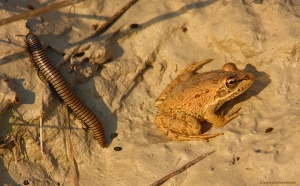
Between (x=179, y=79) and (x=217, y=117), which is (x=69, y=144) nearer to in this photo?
(x=179, y=79)

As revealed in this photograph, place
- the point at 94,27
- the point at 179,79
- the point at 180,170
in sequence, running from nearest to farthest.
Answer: the point at 180,170, the point at 179,79, the point at 94,27

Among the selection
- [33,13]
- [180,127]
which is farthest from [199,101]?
[33,13]

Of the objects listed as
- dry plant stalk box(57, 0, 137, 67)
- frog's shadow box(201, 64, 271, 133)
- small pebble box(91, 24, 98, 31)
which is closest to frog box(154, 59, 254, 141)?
frog's shadow box(201, 64, 271, 133)

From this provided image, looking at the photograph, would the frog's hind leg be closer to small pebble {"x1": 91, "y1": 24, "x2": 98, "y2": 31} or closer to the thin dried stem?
the thin dried stem

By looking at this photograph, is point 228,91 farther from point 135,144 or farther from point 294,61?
point 135,144

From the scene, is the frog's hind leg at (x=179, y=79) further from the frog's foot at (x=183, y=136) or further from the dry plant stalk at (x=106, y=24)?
the dry plant stalk at (x=106, y=24)

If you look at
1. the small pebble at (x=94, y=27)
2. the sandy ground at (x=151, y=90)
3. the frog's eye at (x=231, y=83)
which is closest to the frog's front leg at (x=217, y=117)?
the sandy ground at (x=151, y=90)
